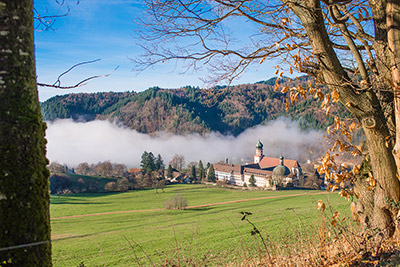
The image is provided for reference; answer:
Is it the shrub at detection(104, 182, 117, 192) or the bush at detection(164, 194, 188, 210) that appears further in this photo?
the shrub at detection(104, 182, 117, 192)

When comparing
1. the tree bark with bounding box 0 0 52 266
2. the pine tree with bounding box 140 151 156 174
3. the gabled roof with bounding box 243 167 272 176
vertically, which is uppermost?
the tree bark with bounding box 0 0 52 266

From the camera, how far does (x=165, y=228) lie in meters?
23.2

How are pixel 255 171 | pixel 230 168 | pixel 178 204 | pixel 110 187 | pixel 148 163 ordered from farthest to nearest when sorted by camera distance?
pixel 230 168 → pixel 255 171 → pixel 148 163 → pixel 110 187 → pixel 178 204

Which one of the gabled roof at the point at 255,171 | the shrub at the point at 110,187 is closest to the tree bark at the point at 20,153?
the shrub at the point at 110,187

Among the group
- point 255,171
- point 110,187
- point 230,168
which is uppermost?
point 110,187

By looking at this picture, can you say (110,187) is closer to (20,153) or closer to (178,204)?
(178,204)

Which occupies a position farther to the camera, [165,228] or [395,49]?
[165,228]

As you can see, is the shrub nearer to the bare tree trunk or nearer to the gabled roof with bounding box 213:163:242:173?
the gabled roof with bounding box 213:163:242:173

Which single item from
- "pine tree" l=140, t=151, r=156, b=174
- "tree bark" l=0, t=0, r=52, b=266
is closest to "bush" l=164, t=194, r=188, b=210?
"tree bark" l=0, t=0, r=52, b=266

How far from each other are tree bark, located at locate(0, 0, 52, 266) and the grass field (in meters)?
0.19

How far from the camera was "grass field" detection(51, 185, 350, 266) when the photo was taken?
13.8ft

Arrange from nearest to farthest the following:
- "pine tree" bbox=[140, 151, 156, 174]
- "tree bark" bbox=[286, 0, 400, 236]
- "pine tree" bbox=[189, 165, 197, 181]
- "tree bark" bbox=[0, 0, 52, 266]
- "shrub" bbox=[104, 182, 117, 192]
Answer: "tree bark" bbox=[0, 0, 52, 266] → "tree bark" bbox=[286, 0, 400, 236] → "shrub" bbox=[104, 182, 117, 192] → "pine tree" bbox=[140, 151, 156, 174] → "pine tree" bbox=[189, 165, 197, 181]

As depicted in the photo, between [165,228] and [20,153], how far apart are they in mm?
22590

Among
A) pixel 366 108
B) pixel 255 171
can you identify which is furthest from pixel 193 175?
pixel 366 108
